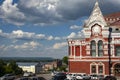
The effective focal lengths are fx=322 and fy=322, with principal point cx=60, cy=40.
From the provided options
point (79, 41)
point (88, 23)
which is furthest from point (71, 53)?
point (88, 23)

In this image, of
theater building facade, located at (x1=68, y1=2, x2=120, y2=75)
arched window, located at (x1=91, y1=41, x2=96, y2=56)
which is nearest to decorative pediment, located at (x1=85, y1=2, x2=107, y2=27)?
theater building facade, located at (x1=68, y1=2, x2=120, y2=75)

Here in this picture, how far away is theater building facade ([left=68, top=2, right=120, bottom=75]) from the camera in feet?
245

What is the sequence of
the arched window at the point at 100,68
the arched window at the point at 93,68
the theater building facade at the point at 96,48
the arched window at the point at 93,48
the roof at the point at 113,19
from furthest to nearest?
the roof at the point at 113,19
the arched window at the point at 93,68
the arched window at the point at 93,48
the arched window at the point at 100,68
the theater building facade at the point at 96,48

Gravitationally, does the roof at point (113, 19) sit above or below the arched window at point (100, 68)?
above

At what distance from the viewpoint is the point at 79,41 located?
7844cm

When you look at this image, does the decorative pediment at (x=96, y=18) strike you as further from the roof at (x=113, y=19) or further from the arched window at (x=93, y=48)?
the roof at (x=113, y=19)

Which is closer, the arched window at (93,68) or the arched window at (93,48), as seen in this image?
the arched window at (93,48)

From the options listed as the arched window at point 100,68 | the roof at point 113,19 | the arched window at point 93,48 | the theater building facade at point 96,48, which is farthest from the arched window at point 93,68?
the roof at point 113,19

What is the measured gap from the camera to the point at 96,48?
249ft

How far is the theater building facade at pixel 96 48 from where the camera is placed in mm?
74750

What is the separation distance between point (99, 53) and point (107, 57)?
2.24 meters

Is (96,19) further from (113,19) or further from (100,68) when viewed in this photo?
(113,19)

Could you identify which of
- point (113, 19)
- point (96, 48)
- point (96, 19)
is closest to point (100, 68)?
point (96, 48)

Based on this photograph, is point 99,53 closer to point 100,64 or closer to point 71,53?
point 100,64
